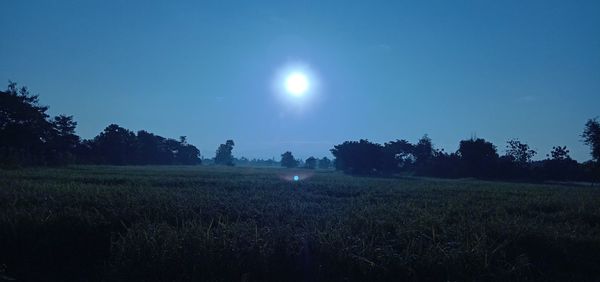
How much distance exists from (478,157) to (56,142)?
5707cm

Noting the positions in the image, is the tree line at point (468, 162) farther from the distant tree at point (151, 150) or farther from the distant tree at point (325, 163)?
the distant tree at point (325, 163)

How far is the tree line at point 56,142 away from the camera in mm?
42250

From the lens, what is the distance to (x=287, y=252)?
7.12 meters

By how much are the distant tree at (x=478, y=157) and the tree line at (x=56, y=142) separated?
50792 millimetres

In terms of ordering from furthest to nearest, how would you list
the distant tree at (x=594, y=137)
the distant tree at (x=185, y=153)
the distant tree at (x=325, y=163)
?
1. the distant tree at (x=325, y=163)
2. the distant tree at (x=185, y=153)
3. the distant tree at (x=594, y=137)

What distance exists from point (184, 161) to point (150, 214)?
304 ft

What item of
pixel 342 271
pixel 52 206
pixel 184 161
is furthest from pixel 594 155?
pixel 184 161

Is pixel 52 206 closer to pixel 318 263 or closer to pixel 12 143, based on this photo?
pixel 318 263

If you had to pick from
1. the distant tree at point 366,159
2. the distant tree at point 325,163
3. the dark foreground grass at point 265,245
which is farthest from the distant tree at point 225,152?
the dark foreground grass at point 265,245

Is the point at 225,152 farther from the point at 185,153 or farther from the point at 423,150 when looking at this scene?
the point at 423,150

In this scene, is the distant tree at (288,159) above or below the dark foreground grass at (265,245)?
above

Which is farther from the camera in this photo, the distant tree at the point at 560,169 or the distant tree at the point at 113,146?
the distant tree at the point at 113,146

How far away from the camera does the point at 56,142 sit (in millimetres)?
53500

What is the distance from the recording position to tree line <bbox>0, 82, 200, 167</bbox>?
42.2 m
